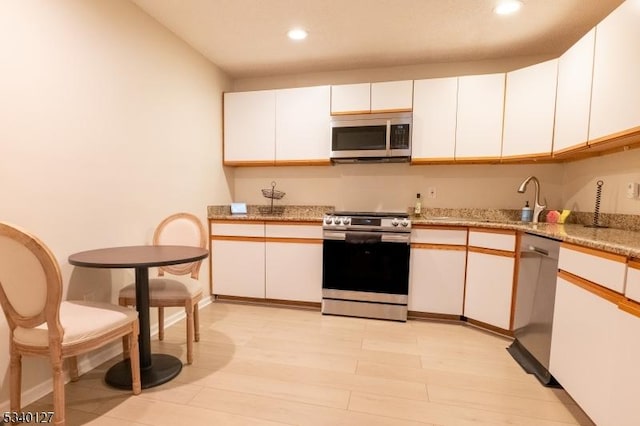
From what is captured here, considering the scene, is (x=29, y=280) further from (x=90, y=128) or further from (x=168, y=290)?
(x=90, y=128)

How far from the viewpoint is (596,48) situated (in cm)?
192

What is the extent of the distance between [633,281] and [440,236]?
1459 millimetres

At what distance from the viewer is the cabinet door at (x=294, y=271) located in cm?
294

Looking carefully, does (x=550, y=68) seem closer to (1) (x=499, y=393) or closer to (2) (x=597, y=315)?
(2) (x=597, y=315)

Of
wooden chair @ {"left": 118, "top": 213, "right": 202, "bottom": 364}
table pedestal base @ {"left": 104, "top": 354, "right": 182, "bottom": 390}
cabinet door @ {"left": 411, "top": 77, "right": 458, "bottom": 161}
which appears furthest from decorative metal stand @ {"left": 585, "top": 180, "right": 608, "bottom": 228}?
table pedestal base @ {"left": 104, "top": 354, "right": 182, "bottom": 390}

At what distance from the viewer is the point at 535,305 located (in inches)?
78.1

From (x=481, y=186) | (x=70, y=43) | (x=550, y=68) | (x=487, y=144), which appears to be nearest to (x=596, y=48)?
(x=550, y=68)

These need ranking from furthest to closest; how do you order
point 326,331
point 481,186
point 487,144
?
point 481,186 < point 487,144 < point 326,331

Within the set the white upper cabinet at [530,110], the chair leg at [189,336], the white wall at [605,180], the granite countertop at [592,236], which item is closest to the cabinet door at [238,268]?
the chair leg at [189,336]

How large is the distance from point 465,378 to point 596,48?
7.09ft

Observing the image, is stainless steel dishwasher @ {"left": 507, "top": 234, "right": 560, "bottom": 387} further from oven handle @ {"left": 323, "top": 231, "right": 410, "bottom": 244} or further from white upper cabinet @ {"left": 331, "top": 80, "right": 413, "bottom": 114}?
white upper cabinet @ {"left": 331, "top": 80, "right": 413, "bottom": 114}

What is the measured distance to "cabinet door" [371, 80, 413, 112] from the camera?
2865mm

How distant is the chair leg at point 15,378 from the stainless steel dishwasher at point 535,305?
8.80 ft

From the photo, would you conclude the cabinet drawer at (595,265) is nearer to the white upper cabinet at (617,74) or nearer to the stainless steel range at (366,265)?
the white upper cabinet at (617,74)
